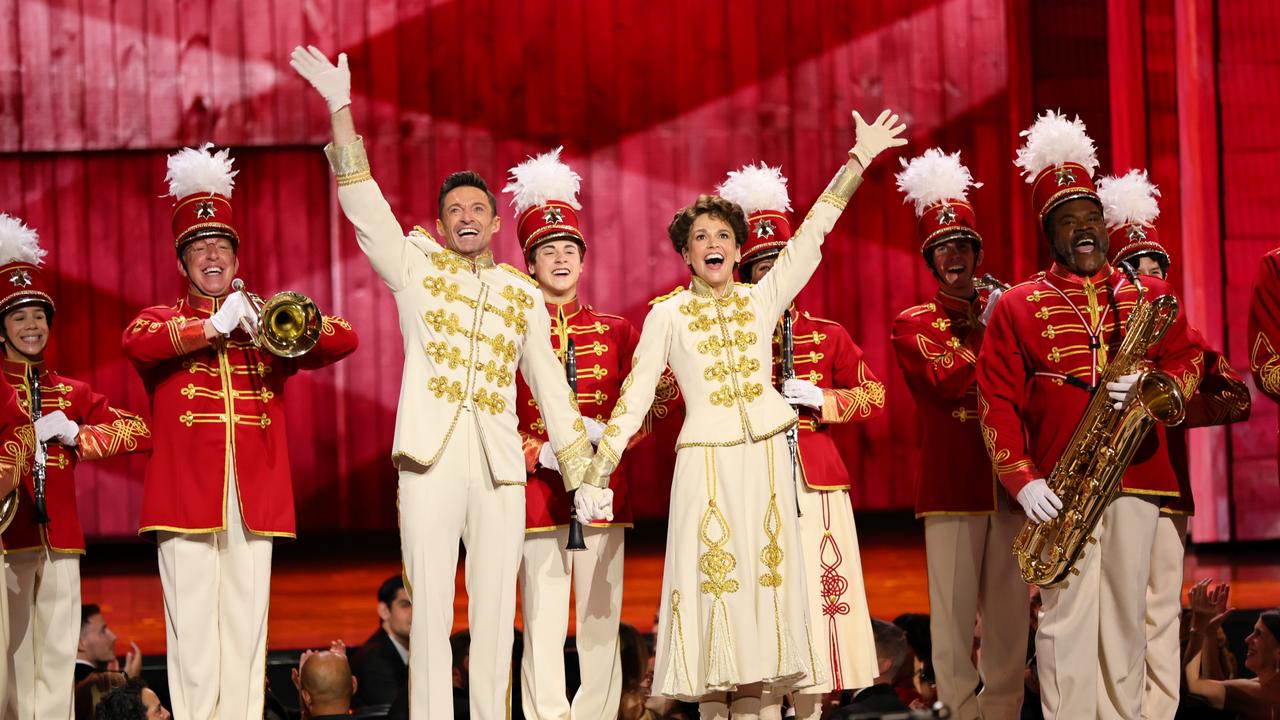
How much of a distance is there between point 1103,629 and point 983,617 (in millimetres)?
767

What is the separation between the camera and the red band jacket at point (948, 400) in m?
5.31

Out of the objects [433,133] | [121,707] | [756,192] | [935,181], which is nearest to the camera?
[121,707]

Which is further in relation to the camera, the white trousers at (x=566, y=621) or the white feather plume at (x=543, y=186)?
the white feather plume at (x=543, y=186)

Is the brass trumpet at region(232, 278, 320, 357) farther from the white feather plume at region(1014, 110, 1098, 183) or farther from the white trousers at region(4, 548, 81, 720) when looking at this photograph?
the white feather plume at region(1014, 110, 1098, 183)

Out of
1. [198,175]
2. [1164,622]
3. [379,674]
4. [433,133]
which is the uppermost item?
[433,133]

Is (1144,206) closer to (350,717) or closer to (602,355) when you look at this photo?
(602,355)

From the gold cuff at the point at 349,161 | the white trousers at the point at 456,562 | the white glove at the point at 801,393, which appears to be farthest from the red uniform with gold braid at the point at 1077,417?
the gold cuff at the point at 349,161

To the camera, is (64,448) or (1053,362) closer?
(1053,362)

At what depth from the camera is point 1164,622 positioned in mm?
5090

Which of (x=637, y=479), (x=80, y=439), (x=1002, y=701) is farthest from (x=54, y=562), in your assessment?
(x=637, y=479)

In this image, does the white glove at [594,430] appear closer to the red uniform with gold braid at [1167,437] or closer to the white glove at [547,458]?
the white glove at [547,458]

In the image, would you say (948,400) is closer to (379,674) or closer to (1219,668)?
(1219,668)

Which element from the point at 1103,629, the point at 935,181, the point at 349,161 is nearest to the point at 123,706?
the point at 349,161

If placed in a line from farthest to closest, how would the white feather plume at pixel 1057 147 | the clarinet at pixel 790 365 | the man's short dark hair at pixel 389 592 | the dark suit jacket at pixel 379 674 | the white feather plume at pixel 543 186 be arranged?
1. the man's short dark hair at pixel 389 592
2. the dark suit jacket at pixel 379 674
3. the white feather plume at pixel 543 186
4. the clarinet at pixel 790 365
5. the white feather plume at pixel 1057 147
